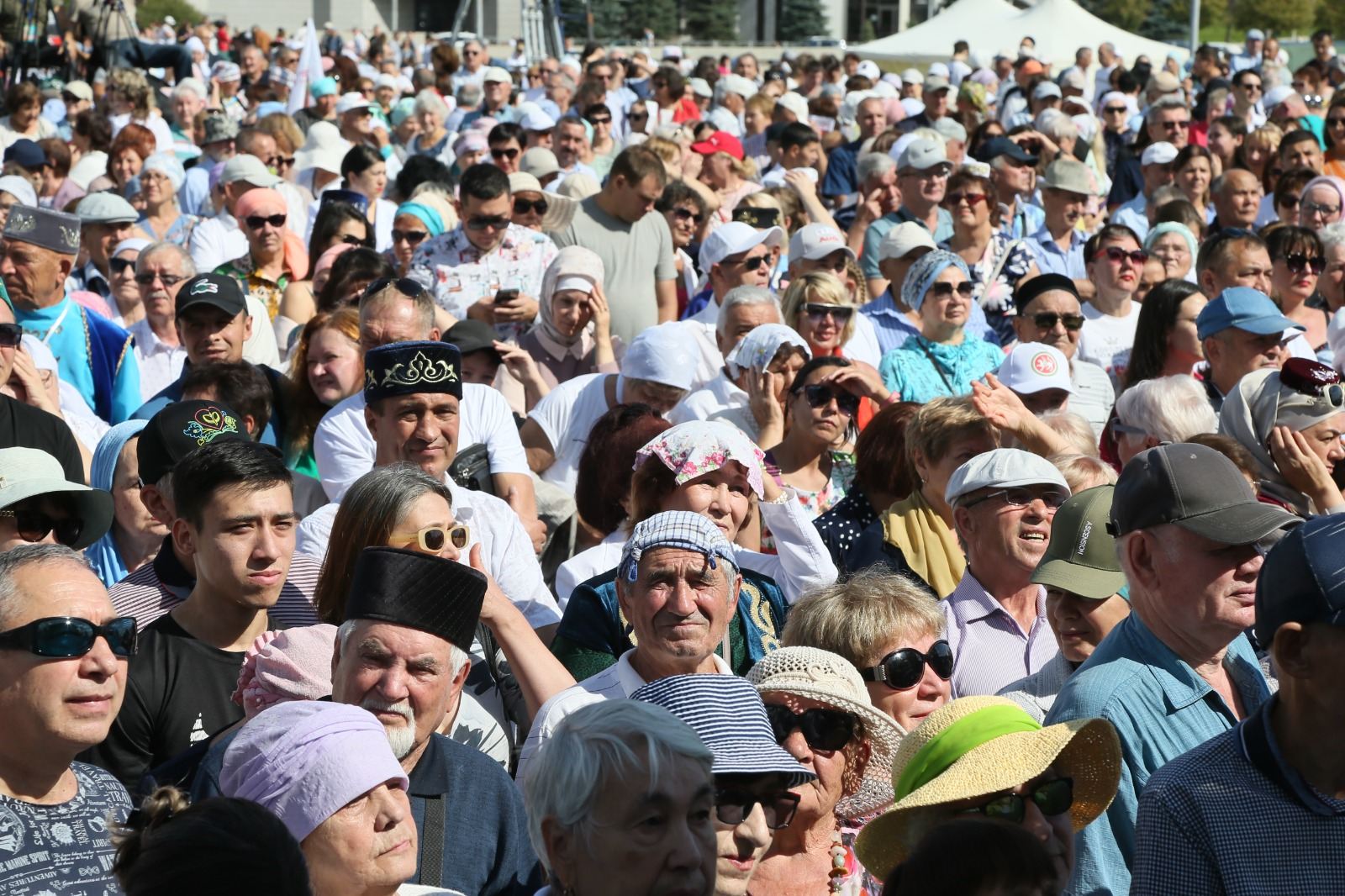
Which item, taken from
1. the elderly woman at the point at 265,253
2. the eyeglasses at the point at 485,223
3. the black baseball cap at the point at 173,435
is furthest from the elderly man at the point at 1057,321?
the black baseball cap at the point at 173,435

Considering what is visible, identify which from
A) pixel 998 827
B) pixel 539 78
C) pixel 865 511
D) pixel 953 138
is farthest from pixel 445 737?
pixel 539 78

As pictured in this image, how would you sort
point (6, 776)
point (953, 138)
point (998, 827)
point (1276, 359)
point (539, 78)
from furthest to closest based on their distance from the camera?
point (539, 78), point (953, 138), point (1276, 359), point (6, 776), point (998, 827)

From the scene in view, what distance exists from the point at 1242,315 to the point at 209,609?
4.03m

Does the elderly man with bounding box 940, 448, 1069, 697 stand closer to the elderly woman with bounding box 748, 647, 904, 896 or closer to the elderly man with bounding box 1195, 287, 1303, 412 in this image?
the elderly woman with bounding box 748, 647, 904, 896

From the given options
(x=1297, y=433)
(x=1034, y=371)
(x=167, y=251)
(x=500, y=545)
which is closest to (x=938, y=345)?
(x=1034, y=371)

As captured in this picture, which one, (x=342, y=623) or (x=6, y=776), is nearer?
(x=6, y=776)

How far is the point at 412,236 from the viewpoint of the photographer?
362 inches

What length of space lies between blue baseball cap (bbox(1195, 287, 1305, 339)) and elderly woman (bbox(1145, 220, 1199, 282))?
258 centimetres

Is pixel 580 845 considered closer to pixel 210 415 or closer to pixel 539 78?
pixel 210 415

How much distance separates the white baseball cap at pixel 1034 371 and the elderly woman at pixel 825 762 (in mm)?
3057

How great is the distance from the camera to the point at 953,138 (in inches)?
504

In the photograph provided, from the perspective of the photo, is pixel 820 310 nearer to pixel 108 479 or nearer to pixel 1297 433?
pixel 1297 433

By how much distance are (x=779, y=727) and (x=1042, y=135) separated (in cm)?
1067

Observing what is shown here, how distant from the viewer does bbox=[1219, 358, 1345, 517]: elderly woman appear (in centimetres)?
488
